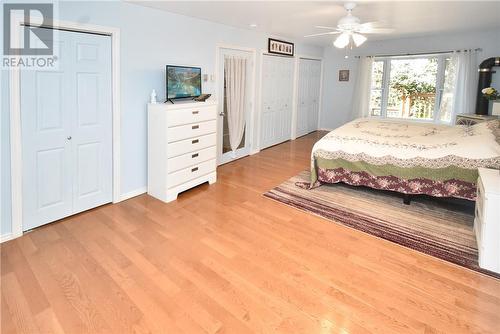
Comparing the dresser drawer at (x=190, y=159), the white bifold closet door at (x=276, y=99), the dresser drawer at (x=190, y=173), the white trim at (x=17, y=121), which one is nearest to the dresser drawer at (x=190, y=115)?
the dresser drawer at (x=190, y=159)

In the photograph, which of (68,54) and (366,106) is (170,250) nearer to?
(68,54)

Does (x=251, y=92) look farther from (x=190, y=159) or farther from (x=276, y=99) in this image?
(x=190, y=159)

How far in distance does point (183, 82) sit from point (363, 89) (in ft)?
15.7

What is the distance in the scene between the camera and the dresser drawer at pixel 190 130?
3.64 m

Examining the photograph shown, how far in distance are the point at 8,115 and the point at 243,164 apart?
3377mm

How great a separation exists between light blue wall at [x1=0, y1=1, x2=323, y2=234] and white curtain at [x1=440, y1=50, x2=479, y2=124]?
490 cm

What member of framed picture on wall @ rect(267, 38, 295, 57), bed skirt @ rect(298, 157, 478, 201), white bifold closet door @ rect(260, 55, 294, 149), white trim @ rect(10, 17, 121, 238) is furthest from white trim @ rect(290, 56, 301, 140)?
white trim @ rect(10, 17, 121, 238)

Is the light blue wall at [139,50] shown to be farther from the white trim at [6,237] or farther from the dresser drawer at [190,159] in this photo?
the white trim at [6,237]

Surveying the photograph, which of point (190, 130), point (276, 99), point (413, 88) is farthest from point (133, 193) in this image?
point (413, 88)

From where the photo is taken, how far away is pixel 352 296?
7.05 feet

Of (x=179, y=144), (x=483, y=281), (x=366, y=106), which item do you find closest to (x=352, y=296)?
(x=483, y=281)

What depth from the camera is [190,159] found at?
13.0 ft

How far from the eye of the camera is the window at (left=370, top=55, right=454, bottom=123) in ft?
20.9

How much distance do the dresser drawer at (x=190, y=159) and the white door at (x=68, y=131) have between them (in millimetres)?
684
